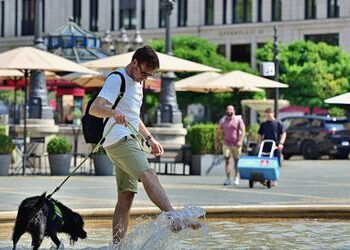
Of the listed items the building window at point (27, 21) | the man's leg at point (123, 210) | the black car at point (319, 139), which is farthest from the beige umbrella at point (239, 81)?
the building window at point (27, 21)

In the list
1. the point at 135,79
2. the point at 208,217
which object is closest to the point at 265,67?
the point at 208,217

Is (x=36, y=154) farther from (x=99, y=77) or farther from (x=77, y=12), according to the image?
(x=77, y=12)

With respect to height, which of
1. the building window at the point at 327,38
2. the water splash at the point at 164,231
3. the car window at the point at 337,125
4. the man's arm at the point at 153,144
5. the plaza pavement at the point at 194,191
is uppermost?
the building window at the point at 327,38

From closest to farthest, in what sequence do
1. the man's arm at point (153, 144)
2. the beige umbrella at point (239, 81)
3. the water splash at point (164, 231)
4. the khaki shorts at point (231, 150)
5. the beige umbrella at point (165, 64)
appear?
the water splash at point (164, 231)
the man's arm at point (153, 144)
the khaki shorts at point (231, 150)
the beige umbrella at point (165, 64)
the beige umbrella at point (239, 81)

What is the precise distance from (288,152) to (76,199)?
2150 centimetres

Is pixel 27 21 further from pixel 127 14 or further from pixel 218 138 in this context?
pixel 218 138

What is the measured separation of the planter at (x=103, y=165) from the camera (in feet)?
67.9

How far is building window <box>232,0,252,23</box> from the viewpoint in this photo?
73688 mm

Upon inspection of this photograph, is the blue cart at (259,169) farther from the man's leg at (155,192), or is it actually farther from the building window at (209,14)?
the building window at (209,14)

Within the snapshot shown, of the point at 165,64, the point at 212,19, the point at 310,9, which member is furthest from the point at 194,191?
the point at 212,19

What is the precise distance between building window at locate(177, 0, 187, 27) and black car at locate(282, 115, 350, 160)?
4288 cm

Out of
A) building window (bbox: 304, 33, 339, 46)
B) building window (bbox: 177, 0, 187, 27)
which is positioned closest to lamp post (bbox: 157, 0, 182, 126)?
building window (bbox: 304, 33, 339, 46)

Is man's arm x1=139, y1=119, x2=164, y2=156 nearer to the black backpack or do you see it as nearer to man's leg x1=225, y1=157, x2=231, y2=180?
the black backpack

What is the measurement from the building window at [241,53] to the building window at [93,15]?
13703 mm
